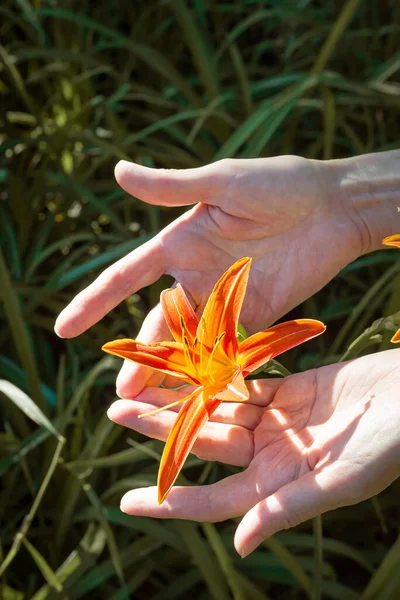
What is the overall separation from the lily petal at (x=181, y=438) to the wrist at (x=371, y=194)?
60cm

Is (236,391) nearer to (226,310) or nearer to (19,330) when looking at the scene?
(226,310)

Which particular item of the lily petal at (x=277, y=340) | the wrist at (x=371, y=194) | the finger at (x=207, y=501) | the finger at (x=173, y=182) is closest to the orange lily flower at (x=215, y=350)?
the lily petal at (x=277, y=340)

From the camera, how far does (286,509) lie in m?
0.94

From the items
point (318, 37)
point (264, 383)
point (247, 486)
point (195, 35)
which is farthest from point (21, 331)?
point (318, 37)

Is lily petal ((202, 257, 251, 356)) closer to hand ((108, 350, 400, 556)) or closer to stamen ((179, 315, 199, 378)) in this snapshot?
stamen ((179, 315, 199, 378))

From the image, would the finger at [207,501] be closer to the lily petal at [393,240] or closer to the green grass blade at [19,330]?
the lily petal at [393,240]

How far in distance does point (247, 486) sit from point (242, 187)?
53 cm

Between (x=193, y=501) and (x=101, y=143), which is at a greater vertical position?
(x=101, y=143)

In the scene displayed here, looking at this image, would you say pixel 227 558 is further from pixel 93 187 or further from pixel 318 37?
pixel 318 37

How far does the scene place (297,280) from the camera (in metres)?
1.38

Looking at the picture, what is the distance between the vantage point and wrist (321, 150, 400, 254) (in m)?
1.45

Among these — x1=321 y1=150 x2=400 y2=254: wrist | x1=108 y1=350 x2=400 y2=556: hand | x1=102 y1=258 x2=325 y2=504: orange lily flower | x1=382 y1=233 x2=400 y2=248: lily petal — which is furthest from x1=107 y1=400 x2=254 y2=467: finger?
x1=321 y1=150 x2=400 y2=254: wrist

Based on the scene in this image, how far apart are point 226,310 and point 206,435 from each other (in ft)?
0.73

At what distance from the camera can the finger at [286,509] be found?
3.07ft
